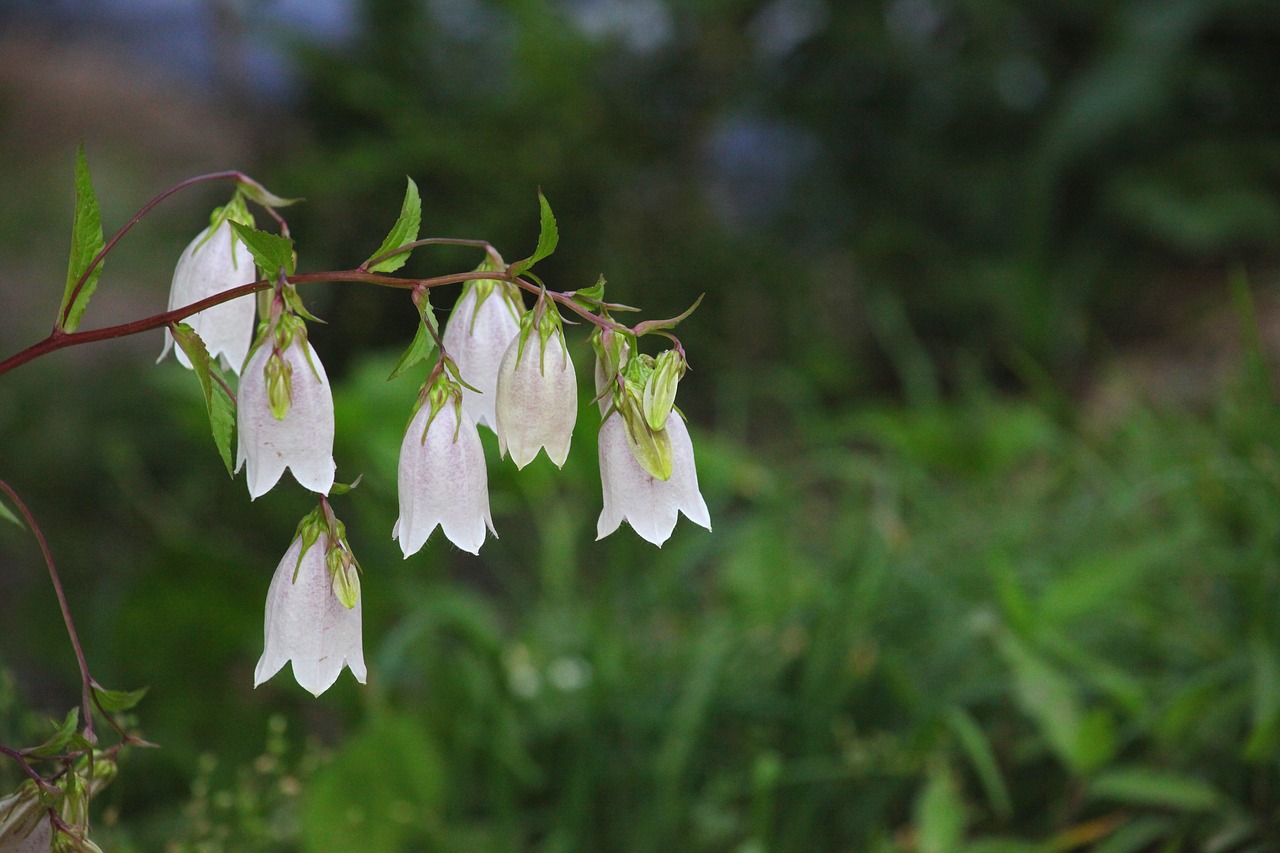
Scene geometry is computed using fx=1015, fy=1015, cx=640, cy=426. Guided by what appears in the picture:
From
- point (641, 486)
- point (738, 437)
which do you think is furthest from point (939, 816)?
point (738, 437)

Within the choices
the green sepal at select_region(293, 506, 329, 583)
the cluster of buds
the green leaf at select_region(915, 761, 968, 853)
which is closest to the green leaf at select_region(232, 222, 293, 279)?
the cluster of buds

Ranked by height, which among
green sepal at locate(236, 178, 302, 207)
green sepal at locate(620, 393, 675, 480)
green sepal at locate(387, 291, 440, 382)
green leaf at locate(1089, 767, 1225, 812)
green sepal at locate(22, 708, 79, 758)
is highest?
green sepal at locate(236, 178, 302, 207)

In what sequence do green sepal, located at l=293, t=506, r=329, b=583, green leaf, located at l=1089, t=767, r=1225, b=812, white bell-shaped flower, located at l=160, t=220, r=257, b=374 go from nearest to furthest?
1. green sepal, located at l=293, t=506, r=329, b=583
2. white bell-shaped flower, located at l=160, t=220, r=257, b=374
3. green leaf, located at l=1089, t=767, r=1225, b=812

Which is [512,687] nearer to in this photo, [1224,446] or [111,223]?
[1224,446]

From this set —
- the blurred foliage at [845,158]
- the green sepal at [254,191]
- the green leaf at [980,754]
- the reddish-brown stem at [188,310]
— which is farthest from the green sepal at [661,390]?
the blurred foliage at [845,158]

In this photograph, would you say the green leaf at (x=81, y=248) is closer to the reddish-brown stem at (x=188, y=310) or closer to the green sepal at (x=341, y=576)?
the reddish-brown stem at (x=188, y=310)

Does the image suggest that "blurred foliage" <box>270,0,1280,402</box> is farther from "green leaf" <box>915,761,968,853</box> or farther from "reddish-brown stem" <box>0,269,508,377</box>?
"reddish-brown stem" <box>0,269,508,377</box>

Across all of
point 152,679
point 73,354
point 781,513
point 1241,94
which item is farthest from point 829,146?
point 152,679
